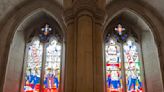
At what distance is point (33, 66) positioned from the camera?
409 inches

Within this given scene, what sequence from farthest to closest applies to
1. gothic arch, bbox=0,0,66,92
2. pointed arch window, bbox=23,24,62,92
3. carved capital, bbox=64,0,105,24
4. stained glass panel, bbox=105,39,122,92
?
pointed arch window, bbox=23,24,62,92
stained glass panel, bbox=105,39,122,92
gothic arch, bbox=0,0,66,92
carved capital, bbox=64,0,105,24

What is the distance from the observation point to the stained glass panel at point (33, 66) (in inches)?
396

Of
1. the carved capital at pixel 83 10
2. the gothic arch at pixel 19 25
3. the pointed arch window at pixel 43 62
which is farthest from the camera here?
the pointed arch window at pixel 43 62

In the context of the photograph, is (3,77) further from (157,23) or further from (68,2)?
(157,23)

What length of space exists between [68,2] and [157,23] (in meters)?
4.65

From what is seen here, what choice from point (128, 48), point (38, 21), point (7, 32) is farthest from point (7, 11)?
point (128, 48)

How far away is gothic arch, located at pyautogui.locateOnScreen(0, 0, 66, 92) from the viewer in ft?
30.9

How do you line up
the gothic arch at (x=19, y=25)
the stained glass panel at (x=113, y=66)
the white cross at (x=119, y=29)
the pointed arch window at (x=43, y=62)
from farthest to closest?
the white cross at (x=119, y=29) → the pointed arch window at (x=43, y=62) → the stained glass panel at (x=113, y=66) → the gothic arch at (x=19, y=25)

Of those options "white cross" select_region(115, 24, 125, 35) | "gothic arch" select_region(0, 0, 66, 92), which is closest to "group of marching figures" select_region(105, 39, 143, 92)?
"white cross" select_region(115, 24, 125, 35)

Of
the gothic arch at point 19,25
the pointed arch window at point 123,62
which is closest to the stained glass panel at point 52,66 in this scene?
the gothic arch at point 19,25

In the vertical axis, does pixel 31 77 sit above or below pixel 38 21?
below

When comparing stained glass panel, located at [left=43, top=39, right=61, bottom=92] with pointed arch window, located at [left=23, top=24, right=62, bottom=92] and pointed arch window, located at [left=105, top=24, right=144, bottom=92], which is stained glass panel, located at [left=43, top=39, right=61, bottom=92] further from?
pointed arch window, located at [left=105, top=24, right=144, bottom=92]

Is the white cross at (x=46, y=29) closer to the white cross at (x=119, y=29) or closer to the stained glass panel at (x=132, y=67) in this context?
the white cross at (x=119, y=29)

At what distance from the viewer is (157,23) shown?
973 cm
